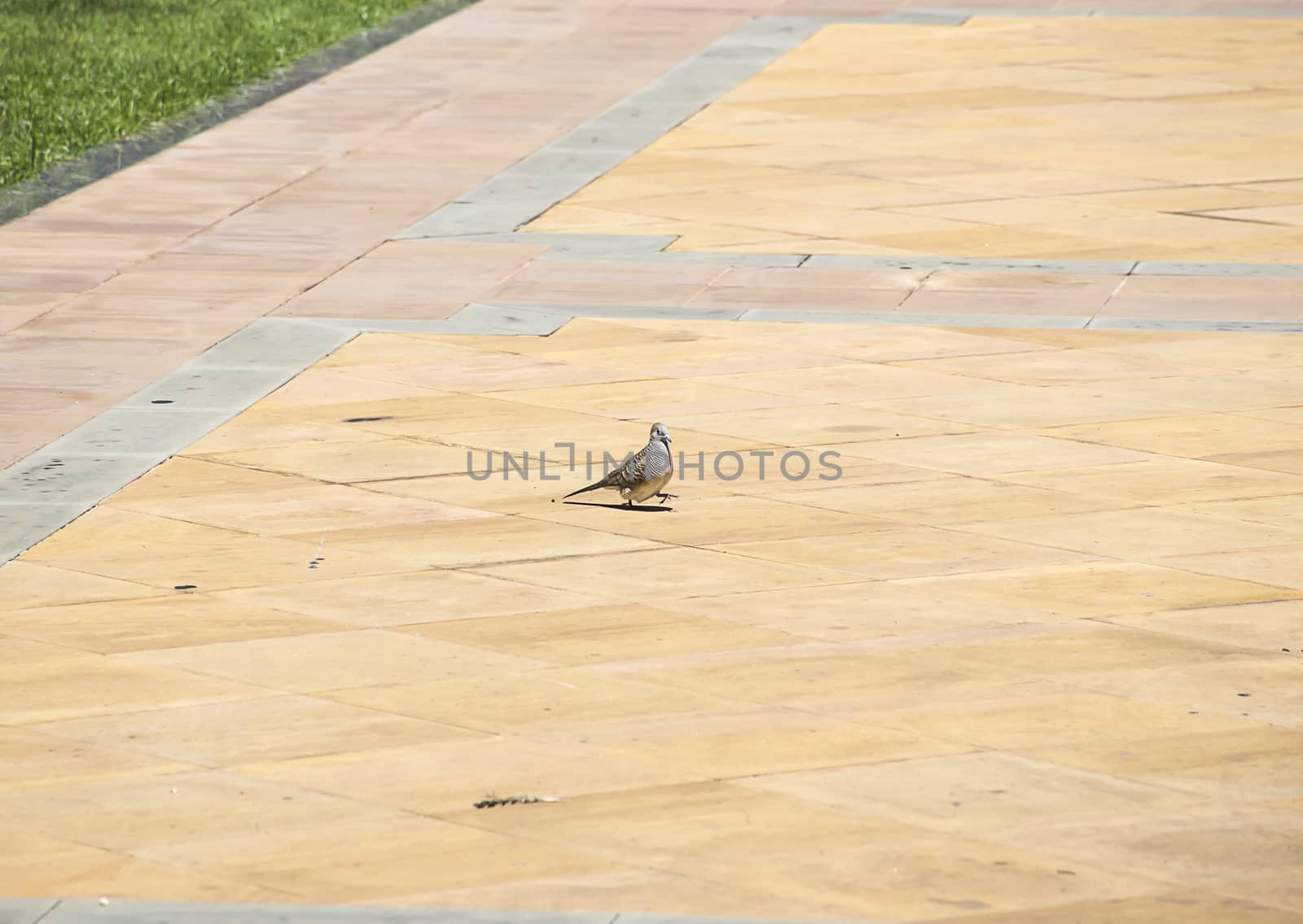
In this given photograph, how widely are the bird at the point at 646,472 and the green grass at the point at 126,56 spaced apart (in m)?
8.81

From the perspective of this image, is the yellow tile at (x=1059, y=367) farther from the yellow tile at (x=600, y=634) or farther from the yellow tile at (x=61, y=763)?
the yellow tile at (x=61, y=763)

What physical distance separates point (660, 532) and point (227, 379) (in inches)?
136

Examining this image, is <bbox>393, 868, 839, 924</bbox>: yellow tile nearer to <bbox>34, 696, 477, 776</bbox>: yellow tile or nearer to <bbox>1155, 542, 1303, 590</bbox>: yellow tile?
<bbox>34, 696, 477, 776</bbox>: yellow tile

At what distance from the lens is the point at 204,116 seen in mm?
18797

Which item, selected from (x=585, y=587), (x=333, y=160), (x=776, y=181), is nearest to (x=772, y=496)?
(x=585, y=587)

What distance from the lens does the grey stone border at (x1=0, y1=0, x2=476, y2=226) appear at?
53.1ft

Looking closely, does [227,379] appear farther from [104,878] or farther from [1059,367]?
[104,878]

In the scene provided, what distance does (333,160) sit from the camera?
56.2ft

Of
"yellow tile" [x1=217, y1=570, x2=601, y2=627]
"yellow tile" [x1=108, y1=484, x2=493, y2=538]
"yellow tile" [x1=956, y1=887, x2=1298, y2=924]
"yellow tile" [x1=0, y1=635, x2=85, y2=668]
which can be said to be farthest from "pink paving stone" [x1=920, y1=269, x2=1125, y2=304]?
"yellow tile" [x1=956, y1=887, x2=1298, y2=924]

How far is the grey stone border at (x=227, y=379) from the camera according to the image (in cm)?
980

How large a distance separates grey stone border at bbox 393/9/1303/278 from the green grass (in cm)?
384

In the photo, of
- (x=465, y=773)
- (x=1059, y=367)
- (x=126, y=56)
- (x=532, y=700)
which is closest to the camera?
(x=465, y=773)

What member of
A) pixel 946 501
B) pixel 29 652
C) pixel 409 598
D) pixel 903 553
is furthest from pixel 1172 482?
pixel 29 652

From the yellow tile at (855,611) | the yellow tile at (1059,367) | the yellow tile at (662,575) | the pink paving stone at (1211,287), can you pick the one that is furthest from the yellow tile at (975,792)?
the pink paving stone at (1211,287)
